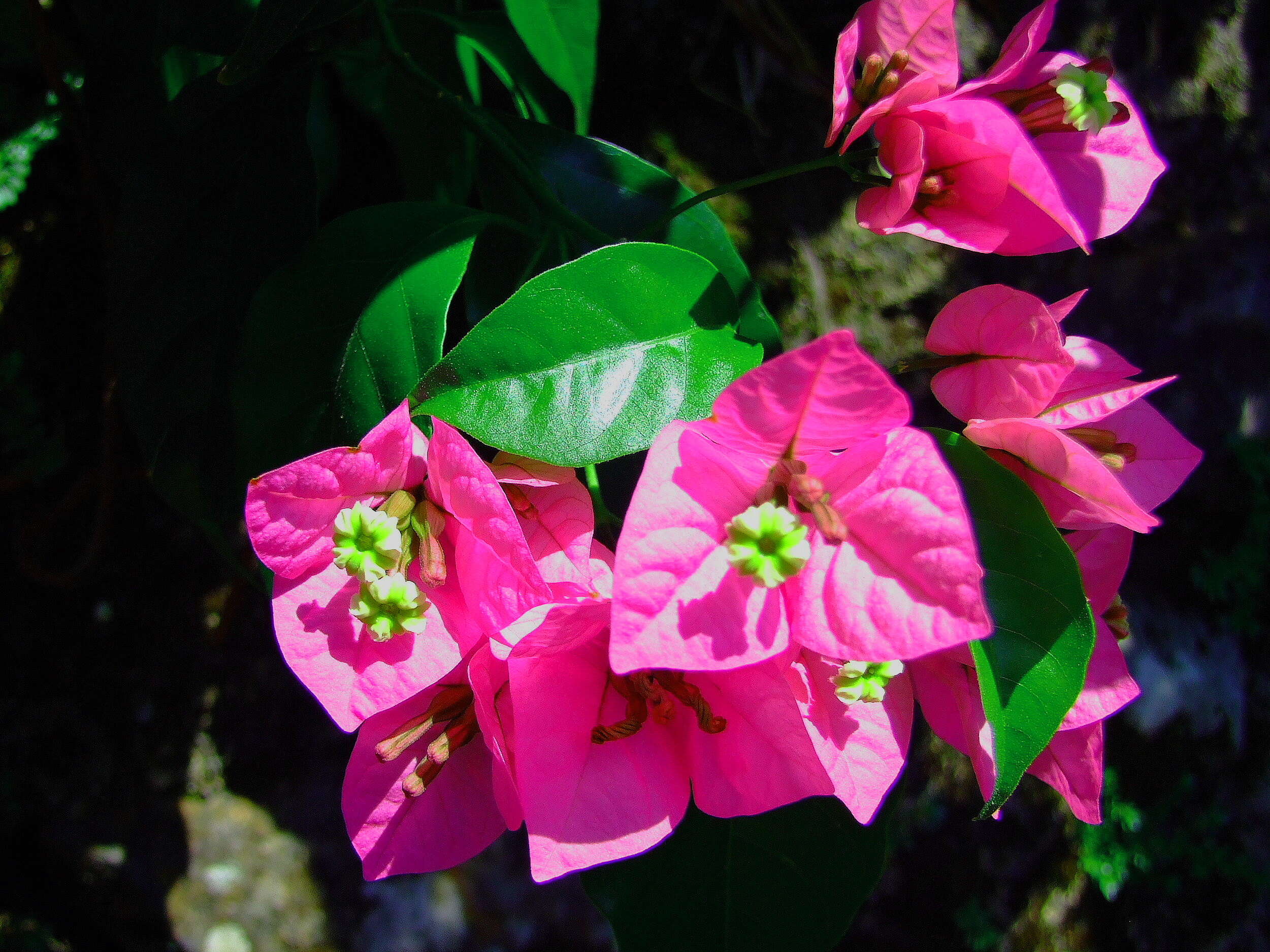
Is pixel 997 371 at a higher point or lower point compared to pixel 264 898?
higher

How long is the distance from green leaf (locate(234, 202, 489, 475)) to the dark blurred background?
100 millimetres

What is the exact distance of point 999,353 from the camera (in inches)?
20.8

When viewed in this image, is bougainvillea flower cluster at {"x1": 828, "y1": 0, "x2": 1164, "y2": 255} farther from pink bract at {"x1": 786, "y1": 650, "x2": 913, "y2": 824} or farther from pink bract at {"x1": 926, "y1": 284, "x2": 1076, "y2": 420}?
pink bract at {"x1": 786, "y1": 650, "x2": 913, "y2": 824}

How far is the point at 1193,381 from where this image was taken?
167 cm

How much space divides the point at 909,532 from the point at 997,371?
6.4 inches

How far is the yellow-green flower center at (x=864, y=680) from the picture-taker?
0.48m

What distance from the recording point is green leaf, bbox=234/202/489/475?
55 cm

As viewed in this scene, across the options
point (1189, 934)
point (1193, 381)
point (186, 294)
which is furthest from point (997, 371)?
point (1189, 934)

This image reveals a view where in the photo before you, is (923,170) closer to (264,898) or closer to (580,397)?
(580,397)

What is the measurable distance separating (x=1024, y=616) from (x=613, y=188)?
47 cm

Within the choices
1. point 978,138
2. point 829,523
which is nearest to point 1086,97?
point 978,138

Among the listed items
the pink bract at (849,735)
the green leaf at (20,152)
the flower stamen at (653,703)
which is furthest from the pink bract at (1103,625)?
the green leaf at (20,152)

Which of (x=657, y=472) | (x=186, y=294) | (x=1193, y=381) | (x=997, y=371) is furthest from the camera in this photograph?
(x=1193, y=381)

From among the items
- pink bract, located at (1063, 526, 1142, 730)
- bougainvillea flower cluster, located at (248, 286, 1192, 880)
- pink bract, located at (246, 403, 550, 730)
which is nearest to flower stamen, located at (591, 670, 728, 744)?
bougainvillea flower cluster, located at (248, 286, 1192, 880)
